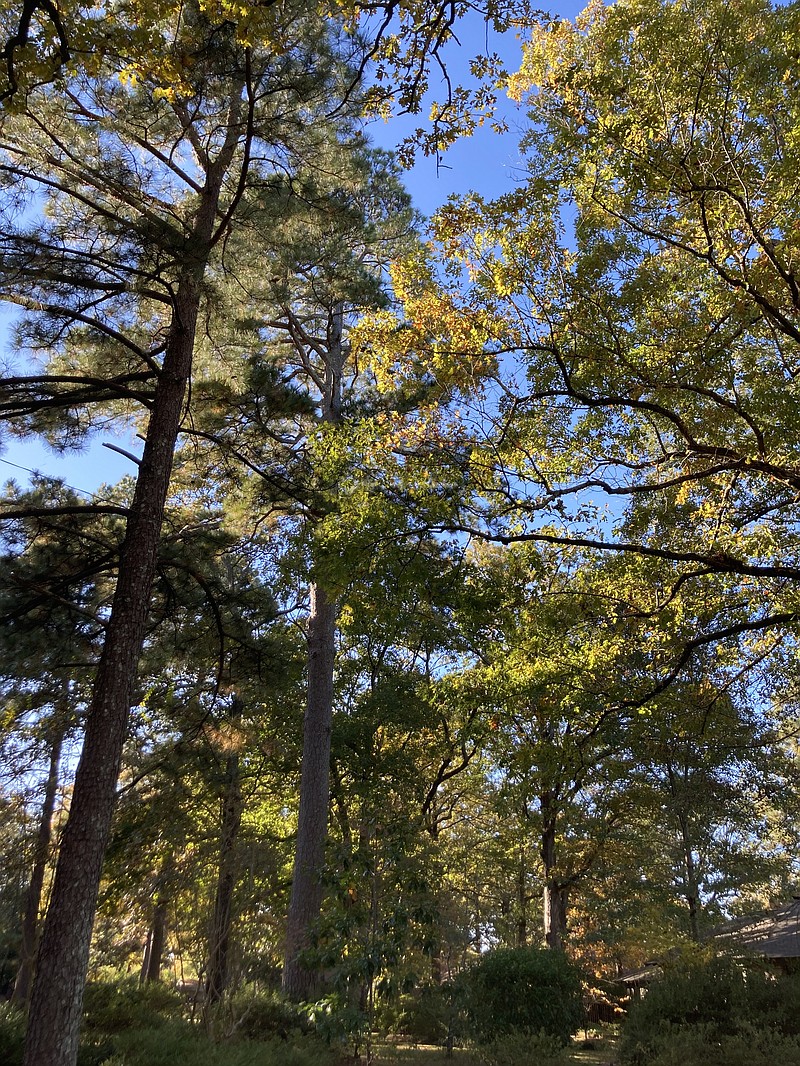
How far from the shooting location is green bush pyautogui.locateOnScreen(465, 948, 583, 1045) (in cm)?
979

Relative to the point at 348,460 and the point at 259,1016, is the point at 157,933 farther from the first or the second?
the point at 348,460

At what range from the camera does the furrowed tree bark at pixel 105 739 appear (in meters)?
4.69

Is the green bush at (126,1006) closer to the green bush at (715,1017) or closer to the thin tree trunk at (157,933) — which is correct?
the thin tree trunk at (157,933)

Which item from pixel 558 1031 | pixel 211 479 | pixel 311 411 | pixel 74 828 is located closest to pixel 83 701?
pixel 211 479

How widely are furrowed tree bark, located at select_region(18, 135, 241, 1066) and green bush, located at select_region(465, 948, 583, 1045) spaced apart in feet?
21.7

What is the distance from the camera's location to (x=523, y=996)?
33.0 ft

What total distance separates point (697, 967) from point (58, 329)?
34.9ft

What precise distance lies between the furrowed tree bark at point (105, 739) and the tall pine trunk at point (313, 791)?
226 centimetres

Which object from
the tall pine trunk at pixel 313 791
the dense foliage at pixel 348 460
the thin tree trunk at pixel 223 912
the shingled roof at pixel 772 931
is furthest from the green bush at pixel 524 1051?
the shingled roof at pixel 772 931

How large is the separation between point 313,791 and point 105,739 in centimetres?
491

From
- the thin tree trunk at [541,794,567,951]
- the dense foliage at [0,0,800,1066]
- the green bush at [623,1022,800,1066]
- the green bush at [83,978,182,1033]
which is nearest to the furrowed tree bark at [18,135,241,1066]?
the dense foliage at [0,0,800,1066]

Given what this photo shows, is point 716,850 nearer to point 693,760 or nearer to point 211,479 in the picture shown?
point 693,760

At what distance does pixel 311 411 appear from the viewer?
9055 millimetres

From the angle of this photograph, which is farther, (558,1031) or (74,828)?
(558,1031)
